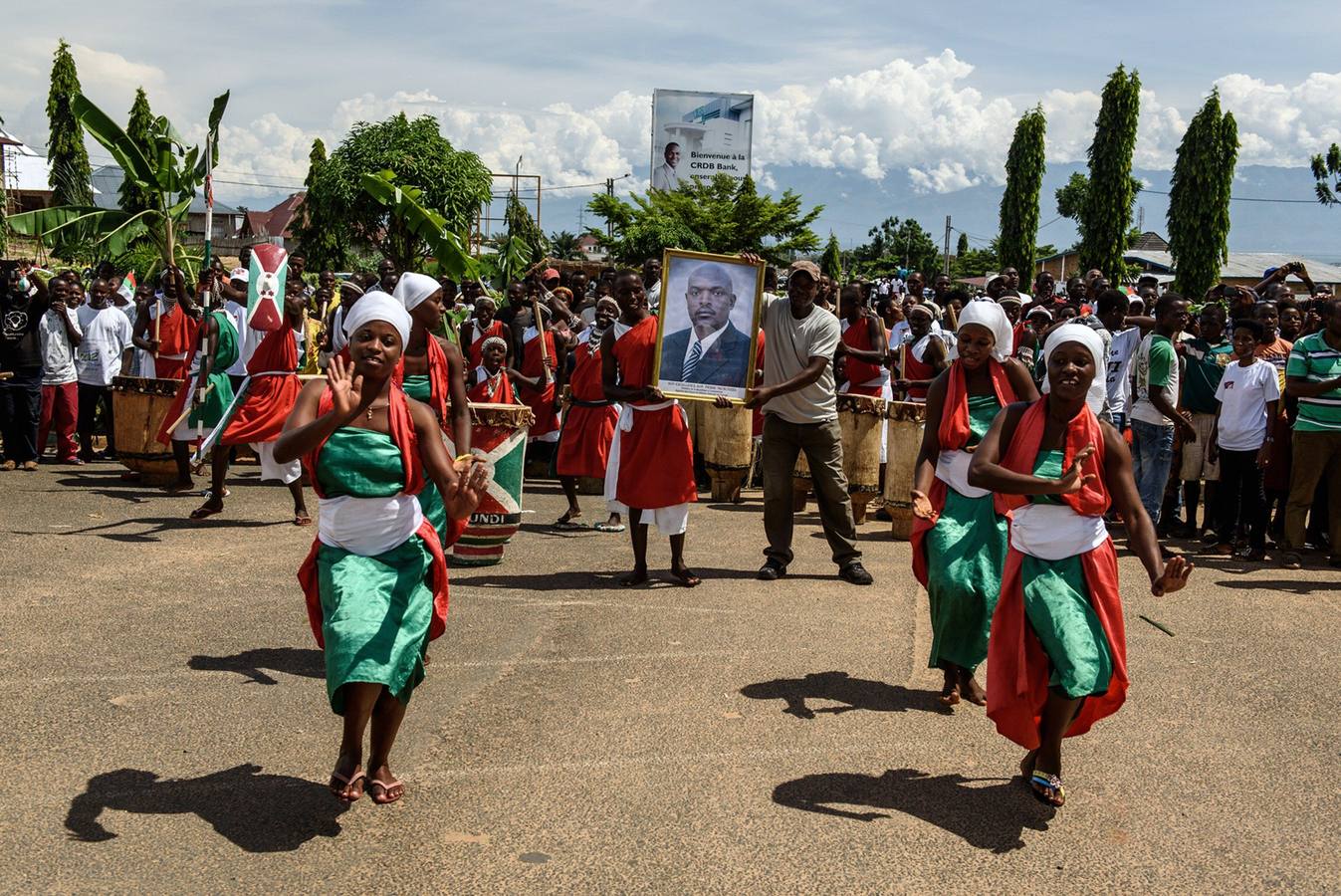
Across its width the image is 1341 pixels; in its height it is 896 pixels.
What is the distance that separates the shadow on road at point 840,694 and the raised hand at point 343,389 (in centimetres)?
261

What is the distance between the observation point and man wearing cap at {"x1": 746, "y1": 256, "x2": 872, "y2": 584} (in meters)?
9.02

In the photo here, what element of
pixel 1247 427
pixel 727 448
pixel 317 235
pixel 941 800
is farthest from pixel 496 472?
pixel 317 235

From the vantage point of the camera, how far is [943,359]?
10047mm

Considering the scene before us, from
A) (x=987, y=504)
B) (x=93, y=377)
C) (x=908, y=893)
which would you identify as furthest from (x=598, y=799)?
(x=93, y=377)

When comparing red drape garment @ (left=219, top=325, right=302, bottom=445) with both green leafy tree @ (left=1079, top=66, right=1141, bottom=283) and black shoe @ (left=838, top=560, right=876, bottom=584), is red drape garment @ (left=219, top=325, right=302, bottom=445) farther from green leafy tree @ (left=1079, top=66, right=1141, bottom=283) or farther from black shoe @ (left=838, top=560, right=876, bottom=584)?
green leafy tree @ (left=1079, top=66, right=1141, bottom=283)

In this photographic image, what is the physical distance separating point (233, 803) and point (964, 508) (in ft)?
11.7

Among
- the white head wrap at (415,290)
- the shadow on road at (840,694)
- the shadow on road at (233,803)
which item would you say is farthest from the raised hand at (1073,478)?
the white head wrap at (415,290)

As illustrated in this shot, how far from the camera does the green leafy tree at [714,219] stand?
5425 centimetres

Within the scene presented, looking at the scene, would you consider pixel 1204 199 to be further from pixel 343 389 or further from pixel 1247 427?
pixel 343 389

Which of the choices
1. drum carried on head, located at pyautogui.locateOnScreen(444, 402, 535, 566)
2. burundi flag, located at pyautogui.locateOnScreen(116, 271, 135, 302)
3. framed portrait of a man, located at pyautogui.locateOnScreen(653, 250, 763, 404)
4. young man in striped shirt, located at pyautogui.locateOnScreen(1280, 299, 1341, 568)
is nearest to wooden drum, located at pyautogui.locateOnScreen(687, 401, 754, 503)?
framed portrait of a man, located at pyautogui.locateOnScreen(653, 250, 763, 404)

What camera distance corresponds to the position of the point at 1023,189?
2292 inches

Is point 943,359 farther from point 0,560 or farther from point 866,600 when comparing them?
point 0,560

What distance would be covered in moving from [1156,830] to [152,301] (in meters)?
11.7

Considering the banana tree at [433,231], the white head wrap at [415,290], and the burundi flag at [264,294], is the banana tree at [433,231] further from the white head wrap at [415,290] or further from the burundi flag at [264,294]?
the white head wrap at [415,290]
